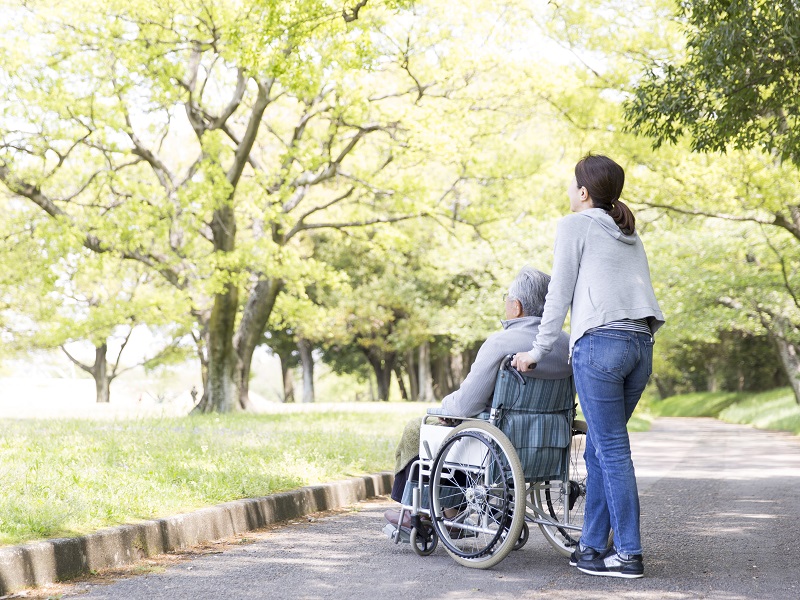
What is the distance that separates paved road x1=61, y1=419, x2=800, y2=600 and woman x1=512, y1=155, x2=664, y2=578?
0.26 metres

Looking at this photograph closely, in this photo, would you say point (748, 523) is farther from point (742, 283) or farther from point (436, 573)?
point (742, 283)

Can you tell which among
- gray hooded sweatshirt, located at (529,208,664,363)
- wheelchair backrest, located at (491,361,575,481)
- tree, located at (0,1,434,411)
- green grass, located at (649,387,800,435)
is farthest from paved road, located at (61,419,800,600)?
green grass, located at (649,387,800,435)

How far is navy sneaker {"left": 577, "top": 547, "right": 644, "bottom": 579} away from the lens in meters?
4.57

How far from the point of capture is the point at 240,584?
4.55 meters

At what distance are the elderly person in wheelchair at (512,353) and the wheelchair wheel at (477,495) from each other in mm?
187

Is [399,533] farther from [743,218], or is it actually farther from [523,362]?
[743,218]

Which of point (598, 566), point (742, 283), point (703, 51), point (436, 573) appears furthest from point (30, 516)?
point (742, 283)

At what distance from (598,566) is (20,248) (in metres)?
19.4

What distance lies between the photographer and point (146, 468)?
24.2 feet

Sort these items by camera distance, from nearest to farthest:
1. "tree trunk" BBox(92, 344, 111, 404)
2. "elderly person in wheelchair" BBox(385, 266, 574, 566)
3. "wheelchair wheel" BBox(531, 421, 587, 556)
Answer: "elderly person in wheelchair" BBox(385, 266, 574, 566) < "wheelchair wheel" BBox(531, 421, 587, 556) < "tree trunk" BBox(92, 344, 111, 404)

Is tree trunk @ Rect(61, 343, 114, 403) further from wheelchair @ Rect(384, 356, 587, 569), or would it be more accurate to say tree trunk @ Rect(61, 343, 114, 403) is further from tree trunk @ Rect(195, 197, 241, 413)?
wheelchair @ Rect(384, 356, 587, 569)

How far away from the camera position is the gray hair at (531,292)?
5.13m

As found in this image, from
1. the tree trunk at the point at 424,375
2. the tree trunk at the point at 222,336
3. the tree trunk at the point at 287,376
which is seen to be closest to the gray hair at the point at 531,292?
the tree trunk at the point at 222,336

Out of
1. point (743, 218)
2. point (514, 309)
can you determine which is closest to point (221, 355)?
point (743, 218)
